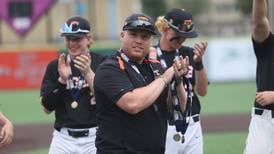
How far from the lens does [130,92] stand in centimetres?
432

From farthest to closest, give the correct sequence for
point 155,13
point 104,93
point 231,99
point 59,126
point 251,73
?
1. point 155,13
2. point 251,73
3. point 231,99
4. point 59,126
5. point 104,93

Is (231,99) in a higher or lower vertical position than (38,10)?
lower

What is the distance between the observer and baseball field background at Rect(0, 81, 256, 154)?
10.6 meters

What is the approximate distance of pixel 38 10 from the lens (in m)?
27.5

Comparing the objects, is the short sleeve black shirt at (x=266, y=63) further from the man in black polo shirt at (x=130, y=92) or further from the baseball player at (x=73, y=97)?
the baseball player at (x=73, y=97)

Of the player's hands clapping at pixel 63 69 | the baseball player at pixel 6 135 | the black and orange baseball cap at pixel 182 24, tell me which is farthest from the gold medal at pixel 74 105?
the black and orange baseball cap at pixel 182 24

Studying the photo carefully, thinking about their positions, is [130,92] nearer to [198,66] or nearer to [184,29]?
[184,29]

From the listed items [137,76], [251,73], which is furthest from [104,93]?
[251,73]

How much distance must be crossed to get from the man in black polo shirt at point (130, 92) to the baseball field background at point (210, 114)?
5.37 meters

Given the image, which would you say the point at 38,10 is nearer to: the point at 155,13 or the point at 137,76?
the point at 137,76

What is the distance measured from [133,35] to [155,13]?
51848 millimetres

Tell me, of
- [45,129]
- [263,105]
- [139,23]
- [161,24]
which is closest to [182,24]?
[161,24]

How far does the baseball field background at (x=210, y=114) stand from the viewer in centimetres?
1056

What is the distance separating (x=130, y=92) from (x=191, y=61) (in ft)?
6.85
